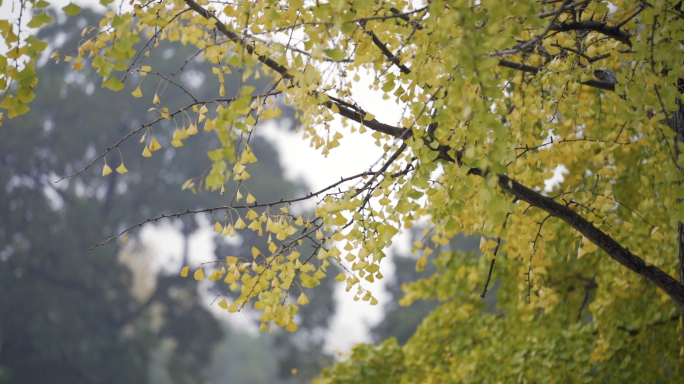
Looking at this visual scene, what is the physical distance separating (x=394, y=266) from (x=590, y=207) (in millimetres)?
18999

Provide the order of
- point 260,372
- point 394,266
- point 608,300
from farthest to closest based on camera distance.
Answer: point 260,372
point 394,266
point 608,300

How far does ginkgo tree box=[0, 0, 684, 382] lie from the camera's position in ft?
4.91

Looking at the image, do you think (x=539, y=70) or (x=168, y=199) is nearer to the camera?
(x=539, y=70)

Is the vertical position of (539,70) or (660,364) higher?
(539,70)

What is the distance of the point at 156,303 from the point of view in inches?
728

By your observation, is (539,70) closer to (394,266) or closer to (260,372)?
(394,266)

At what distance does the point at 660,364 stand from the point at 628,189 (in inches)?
46.1

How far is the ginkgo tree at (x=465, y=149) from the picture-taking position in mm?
1497

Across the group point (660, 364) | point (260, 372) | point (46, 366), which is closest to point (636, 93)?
point (660, 364)

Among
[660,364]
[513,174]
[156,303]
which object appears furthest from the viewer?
[156,303]

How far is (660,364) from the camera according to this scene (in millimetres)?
3582

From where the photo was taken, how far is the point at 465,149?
1873mm

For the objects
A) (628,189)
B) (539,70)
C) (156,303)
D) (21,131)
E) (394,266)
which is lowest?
(539,70)

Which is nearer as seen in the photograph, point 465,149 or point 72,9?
point 72,9
